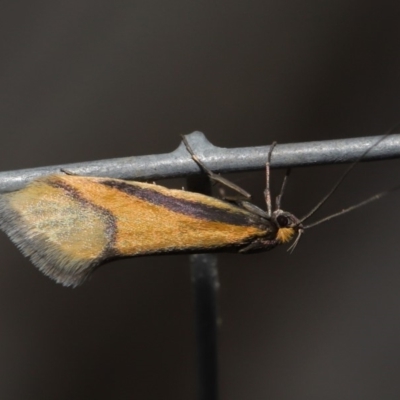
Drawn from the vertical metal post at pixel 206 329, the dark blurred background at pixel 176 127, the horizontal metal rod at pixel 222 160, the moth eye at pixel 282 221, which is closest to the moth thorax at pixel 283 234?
the moth eye at pixel 282 221

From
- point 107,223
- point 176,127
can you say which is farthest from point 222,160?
point 176,127

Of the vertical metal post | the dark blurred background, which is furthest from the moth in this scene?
the dark blurred background

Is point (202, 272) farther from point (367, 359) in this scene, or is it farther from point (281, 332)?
point (367, 359)

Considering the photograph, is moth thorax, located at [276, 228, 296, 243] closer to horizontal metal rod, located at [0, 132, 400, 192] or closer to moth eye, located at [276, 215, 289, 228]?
moth eye, located at [276, 215, 289, 228]

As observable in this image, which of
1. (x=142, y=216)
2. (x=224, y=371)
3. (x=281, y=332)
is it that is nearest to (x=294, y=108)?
(x=281, y=332)

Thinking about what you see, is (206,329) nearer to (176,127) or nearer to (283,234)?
(283,234)

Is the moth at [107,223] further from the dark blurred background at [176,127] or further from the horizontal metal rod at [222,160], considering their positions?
the dark blurred background at [176,127]

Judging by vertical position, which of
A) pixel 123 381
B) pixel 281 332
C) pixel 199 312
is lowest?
pixel 199 312
